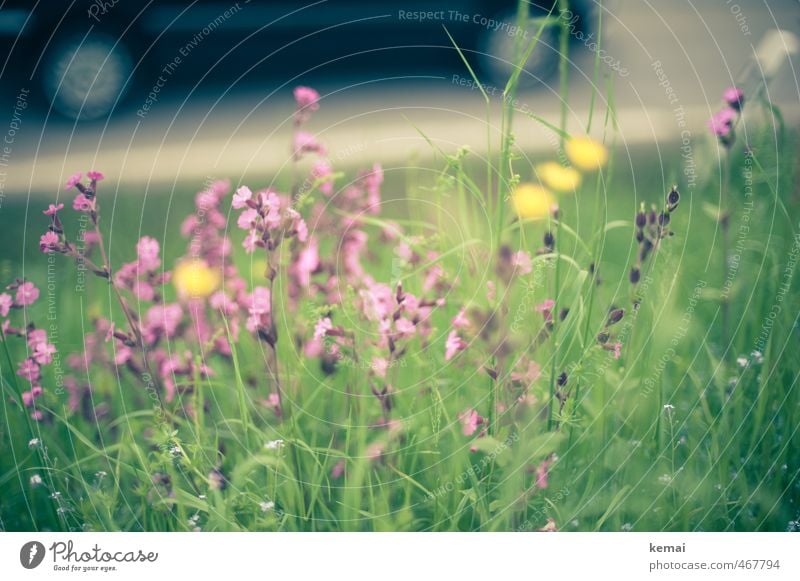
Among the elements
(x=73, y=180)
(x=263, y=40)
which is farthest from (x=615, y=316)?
(x=73, y=180)

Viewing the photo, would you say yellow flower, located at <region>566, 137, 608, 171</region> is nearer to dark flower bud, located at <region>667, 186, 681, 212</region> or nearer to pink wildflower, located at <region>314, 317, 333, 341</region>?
dark flower bud, located at <region>667, 186, 681, 212</region>

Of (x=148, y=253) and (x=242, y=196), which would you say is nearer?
(x=242, y=196)

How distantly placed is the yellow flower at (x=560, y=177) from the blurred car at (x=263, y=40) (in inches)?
4.4

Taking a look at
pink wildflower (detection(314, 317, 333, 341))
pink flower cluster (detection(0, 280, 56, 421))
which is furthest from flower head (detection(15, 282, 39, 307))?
pink wildflower (detection(314, 317, 333, 341))

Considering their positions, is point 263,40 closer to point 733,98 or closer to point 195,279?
point 195,279

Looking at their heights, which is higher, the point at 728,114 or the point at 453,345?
the point at 728,114

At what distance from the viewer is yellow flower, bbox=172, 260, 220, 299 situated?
3.33 feet

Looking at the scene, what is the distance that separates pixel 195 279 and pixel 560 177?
468 millimetres

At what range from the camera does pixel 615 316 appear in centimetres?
97

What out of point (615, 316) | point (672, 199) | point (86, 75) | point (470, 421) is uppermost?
point (86, 75)

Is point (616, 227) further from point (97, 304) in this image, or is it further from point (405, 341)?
point (97, 304)

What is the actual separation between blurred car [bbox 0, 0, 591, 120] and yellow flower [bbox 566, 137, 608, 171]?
0.09 metres

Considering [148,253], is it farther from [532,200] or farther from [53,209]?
[532,200]

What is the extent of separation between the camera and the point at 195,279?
1021 mm
